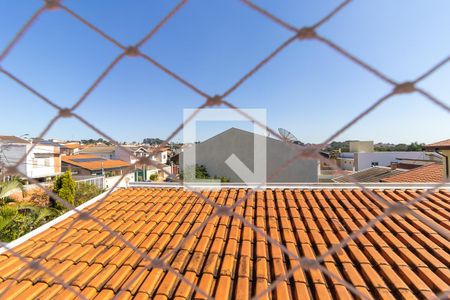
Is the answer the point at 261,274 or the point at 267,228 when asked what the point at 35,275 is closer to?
the point at 261,274

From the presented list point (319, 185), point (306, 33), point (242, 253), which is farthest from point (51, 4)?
point (319, 185)

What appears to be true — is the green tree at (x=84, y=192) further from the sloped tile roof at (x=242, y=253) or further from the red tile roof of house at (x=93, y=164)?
the red tile roof of house at (x=93, y=164)

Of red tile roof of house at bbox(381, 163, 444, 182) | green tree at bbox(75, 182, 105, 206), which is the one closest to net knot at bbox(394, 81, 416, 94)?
red tile roof of house at bbox(381, 163, 444, 182)

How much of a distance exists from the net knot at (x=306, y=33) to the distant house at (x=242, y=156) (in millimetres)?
8757

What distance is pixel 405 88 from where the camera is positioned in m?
0.80

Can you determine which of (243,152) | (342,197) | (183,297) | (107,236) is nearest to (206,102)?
(183,297)

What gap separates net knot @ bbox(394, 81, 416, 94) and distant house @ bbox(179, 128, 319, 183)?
874 centimetres

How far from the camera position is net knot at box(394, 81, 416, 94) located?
31.2 inches

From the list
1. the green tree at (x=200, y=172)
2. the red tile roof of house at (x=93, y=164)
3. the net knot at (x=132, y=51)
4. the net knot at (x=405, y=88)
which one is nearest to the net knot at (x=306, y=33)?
the net knot at (x=405, y=88)

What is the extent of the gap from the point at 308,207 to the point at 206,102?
2342 mm

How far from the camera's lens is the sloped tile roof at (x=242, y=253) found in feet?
5.27

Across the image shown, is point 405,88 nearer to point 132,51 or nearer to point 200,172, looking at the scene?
point 132,51

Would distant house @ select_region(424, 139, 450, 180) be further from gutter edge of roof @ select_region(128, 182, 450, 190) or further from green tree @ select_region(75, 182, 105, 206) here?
green tree @ select_region(75, 182, 105, 206)

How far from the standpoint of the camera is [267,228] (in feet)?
7.95
